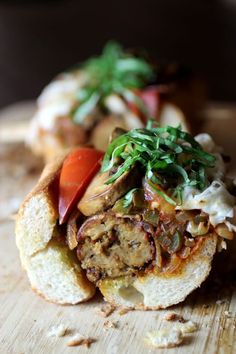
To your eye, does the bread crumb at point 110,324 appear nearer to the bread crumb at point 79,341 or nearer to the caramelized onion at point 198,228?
the bread crumb at point 79,341

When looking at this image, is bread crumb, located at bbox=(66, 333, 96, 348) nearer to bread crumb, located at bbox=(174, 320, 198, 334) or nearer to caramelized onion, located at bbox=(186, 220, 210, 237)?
bread crumb, located at bbox=(174, 320, 198, 334)

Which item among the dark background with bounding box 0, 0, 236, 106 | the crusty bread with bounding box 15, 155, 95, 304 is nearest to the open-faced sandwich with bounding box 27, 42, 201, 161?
the crusty bread with bounding box 15, 155, 95, 304

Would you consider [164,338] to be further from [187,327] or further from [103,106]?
[103,106]

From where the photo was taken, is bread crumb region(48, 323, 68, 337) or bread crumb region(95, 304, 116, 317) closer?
bread crumb region(48, 323, 68, 337)

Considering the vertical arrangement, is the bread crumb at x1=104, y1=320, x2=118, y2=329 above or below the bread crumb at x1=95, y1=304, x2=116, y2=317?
above

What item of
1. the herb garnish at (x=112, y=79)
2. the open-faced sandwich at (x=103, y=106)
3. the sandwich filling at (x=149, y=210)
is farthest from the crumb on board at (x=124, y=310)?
the herb garnish at (x=112, y=79)

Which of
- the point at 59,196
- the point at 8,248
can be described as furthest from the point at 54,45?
the point at 59,196

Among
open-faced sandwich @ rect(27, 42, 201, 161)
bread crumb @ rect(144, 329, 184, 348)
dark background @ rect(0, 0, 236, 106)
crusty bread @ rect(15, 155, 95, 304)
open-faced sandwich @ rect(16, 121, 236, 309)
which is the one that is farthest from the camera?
dark background @ rect(0, 0, 236, 106)

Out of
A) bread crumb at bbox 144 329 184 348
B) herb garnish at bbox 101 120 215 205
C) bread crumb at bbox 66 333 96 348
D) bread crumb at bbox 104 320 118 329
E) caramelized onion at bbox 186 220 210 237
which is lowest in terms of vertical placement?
bread crumb at bbox 104 320 118 329
